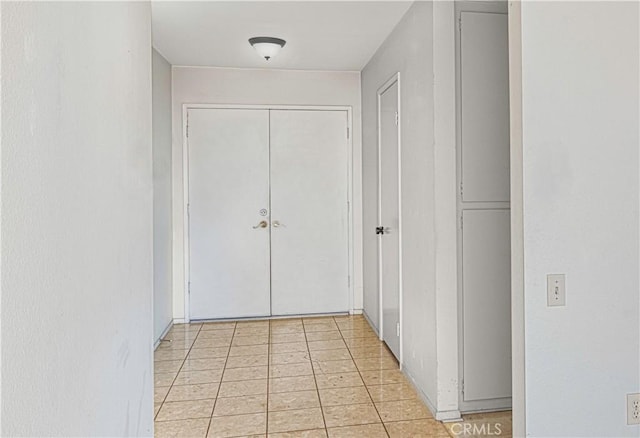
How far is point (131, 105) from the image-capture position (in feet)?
5.13

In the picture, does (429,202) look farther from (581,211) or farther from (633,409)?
(633,409)

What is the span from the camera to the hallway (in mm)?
2379

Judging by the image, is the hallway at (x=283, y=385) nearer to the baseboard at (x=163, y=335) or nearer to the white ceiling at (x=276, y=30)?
the baseboard at (x=163, y=335)

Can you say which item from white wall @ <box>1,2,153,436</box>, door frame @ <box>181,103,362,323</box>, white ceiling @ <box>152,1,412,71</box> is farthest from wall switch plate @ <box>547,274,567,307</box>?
door frame @ <box>181,103,362,323</box>

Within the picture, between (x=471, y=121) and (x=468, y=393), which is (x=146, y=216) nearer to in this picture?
(x=471, y=121)

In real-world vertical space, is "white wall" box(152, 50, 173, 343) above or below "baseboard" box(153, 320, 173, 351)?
above

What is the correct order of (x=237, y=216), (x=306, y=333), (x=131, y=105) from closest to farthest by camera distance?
(x=131, y=105)
(x=306, y=333)
(x=237, y=216)

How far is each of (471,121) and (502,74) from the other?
0.33m

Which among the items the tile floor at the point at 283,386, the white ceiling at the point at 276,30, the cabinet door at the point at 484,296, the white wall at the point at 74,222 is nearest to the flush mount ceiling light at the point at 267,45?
the white ceiling at the point at 276,30

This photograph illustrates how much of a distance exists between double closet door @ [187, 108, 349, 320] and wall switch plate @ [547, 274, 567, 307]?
9.79ft

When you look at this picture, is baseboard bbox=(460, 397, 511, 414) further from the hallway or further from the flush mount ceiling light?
the flush mount ceiling light

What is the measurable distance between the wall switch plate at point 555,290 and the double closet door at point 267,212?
2.98m

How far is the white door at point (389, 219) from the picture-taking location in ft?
10.6

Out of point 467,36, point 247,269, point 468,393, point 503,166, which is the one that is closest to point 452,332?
point 468,393
